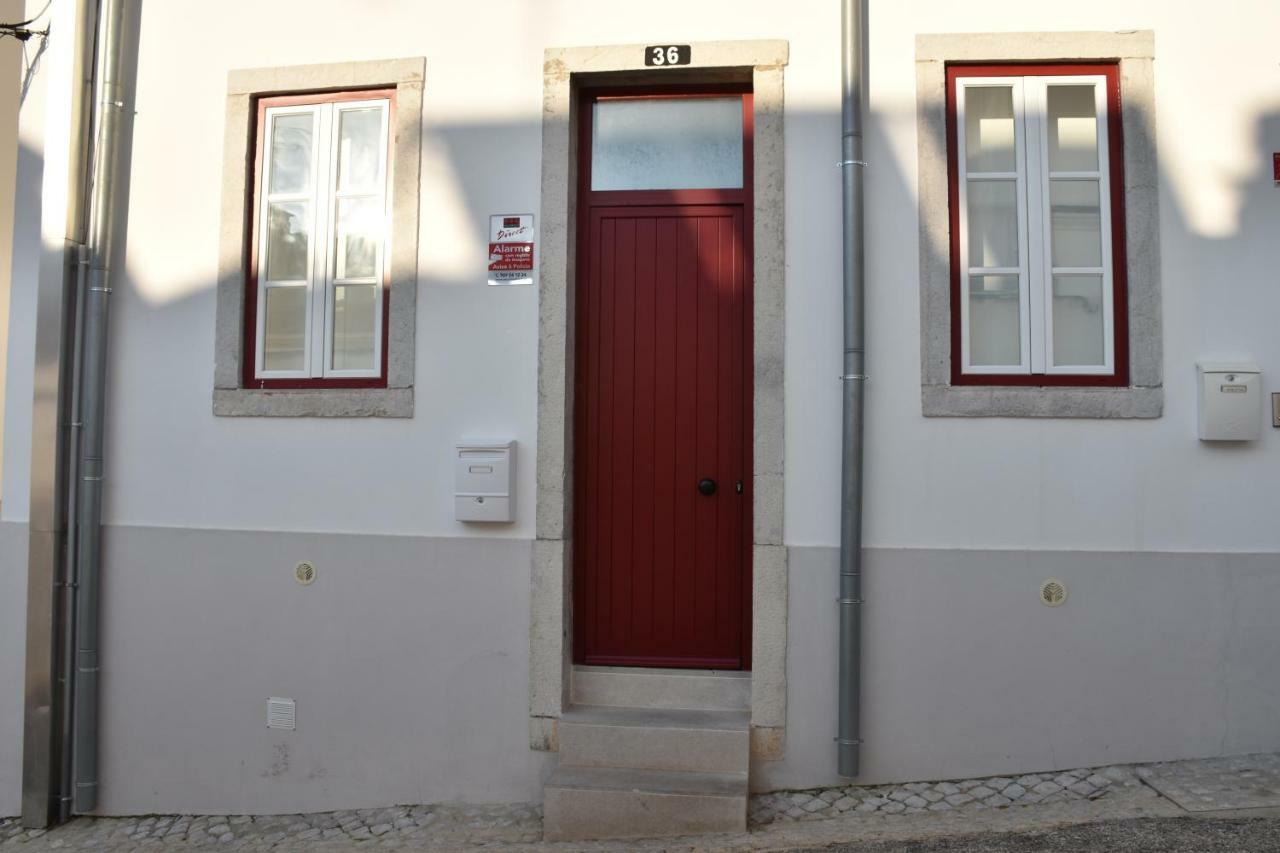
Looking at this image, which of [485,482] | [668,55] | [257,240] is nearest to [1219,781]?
[485,482]

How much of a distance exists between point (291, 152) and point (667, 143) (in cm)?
202

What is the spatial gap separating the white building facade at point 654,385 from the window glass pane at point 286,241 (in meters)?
0.02

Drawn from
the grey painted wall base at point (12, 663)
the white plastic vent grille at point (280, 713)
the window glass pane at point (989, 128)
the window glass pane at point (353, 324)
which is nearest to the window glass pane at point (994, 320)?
the window glass pane at point (989, 128)

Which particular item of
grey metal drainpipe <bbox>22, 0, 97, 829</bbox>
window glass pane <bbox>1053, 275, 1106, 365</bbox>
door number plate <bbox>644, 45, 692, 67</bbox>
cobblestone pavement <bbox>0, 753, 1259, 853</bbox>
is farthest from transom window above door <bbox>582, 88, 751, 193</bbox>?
cobblestone pavement <bbox>0, 753, 1259, 853</bbox>

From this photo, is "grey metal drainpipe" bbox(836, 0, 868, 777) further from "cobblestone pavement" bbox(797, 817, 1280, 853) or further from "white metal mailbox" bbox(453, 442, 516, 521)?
"white metal mailbox" bbox(453, 442, 516, 521)

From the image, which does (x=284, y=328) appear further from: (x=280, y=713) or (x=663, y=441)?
(x=663, y=441)

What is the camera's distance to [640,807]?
4180 millimetres

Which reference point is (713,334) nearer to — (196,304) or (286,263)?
(286,263)

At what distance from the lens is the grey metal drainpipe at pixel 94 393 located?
4934 millimetres

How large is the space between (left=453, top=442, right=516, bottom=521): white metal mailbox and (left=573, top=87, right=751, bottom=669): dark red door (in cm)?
39

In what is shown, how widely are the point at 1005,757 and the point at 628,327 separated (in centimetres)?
272

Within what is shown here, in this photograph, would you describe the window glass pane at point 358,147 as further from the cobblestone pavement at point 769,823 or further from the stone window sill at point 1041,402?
the cobblestone pavement at point 769,823

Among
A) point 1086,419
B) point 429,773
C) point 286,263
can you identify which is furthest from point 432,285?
point 1086,419

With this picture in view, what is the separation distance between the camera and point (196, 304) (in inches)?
198
